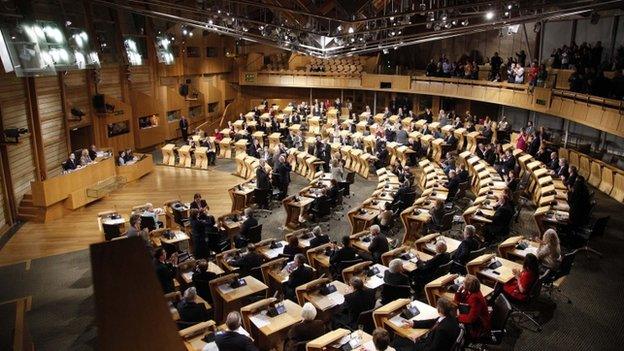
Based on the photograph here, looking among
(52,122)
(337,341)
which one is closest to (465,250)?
(337,341)

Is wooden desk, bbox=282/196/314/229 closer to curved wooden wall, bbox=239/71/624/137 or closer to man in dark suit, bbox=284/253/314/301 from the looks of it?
man in dark suit, bbox=284/253/314/301

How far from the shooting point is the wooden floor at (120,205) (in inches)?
494

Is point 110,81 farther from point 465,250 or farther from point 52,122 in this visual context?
point 465,250

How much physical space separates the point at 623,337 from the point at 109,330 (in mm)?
8431

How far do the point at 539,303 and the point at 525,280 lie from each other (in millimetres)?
1311

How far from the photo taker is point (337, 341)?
20.6 ft

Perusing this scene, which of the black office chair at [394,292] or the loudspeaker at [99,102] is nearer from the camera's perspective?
the black office chair at [394,292]

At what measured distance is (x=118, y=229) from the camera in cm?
1209

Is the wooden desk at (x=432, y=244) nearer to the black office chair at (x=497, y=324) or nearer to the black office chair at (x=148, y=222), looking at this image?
the black office chair at (x=497, y=324)

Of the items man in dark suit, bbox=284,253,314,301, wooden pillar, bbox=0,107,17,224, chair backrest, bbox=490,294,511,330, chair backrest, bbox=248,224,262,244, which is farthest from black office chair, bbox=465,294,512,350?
wooden pillar, bbox=0,107,17,224

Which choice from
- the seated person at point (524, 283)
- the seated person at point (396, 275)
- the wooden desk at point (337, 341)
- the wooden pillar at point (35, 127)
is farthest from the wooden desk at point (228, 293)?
the wooden pillar at point (35, 127)

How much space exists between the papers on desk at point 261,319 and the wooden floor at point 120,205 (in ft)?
23.0

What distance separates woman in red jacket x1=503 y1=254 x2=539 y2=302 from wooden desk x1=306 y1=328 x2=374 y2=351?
2.69 metres

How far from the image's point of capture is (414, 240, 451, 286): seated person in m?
8.35
